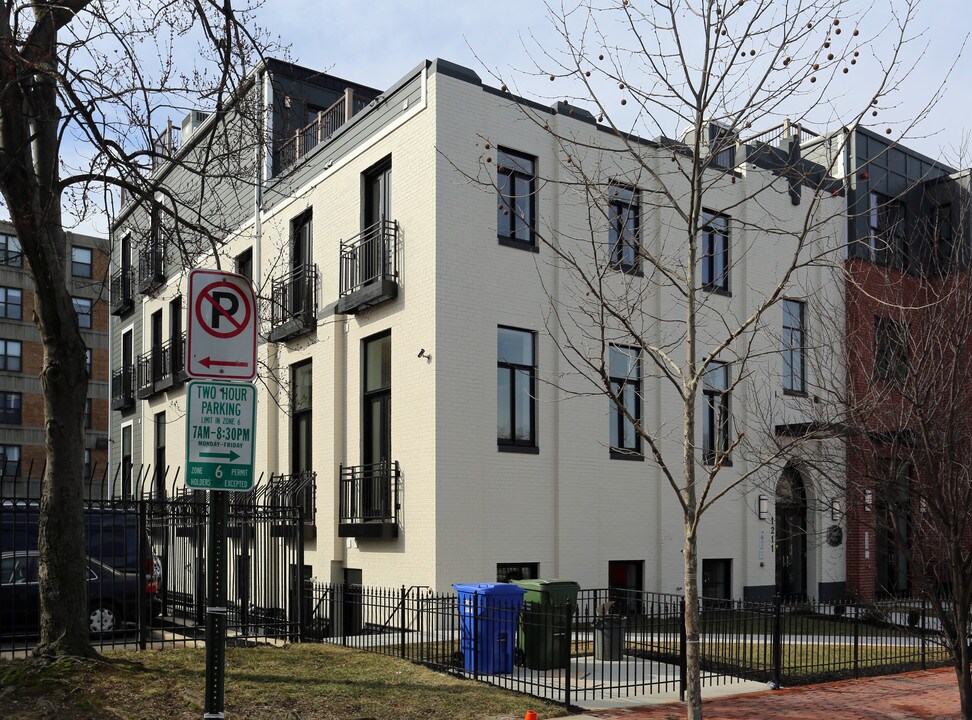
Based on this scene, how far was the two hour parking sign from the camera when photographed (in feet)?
19.7

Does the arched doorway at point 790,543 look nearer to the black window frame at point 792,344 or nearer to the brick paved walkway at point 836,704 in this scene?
the black window frame at point 792,344

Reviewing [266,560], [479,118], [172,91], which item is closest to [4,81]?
[172,91]

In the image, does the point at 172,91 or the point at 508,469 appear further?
the point at 508,469

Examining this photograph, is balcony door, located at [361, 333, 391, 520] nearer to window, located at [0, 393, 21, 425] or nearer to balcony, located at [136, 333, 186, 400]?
balcony, located at [136, 333, 186, 400]

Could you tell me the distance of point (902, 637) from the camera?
17.2 meters

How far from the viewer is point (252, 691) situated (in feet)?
34.5

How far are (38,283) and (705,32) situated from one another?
23.8ft

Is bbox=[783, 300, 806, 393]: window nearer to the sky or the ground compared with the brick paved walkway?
nearer to the sky

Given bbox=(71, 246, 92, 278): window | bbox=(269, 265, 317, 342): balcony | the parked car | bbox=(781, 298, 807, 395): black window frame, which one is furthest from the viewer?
bbox=(71, 246, 92, 278): window

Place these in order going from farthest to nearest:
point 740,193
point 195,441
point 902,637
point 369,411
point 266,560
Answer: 1. point 740,193
2. point 369,411
3. point 902,637
4. point 266,560
5. point 195,441

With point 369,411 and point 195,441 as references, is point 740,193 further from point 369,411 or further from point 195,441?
point 195,441

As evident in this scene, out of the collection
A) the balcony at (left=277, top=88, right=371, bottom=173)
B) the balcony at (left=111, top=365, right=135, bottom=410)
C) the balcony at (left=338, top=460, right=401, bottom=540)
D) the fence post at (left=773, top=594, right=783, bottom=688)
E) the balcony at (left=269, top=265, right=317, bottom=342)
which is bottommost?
the fence post at (left=773, top=594, right=783, bottom=688)

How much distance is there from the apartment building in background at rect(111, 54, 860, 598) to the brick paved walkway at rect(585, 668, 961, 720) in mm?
3437

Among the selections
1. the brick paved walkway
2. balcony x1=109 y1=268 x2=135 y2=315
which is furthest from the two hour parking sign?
balcony x1=109 y1=268 x2=135 y2=315
